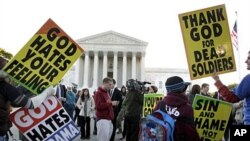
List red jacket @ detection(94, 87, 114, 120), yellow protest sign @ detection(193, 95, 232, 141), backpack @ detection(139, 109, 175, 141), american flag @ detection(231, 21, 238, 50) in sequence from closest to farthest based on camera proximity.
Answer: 1. backpack @ detection(139, 109, 175, 141)
2. yellow protest sign @ detection(193, 95, 232, 141)
3. red jacket @ detection(94, 87, 114, 120)
4. american flag @ detection(231, 21, 238, 50)

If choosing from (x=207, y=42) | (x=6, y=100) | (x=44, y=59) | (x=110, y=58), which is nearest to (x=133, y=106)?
(x=207, y=42)

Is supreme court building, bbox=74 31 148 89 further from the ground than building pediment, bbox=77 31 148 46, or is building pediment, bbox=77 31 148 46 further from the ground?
building pediment, bbox=77 31 148 46

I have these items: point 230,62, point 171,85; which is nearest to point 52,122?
point 171,85

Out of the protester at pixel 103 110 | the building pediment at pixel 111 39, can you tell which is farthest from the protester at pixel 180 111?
the building pediment at pixel 111 39

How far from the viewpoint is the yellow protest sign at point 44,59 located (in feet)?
17.7

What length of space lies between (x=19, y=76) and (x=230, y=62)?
121 inches

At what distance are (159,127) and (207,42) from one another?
230 cm

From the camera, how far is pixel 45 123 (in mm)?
5387

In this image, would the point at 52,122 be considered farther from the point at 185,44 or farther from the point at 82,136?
the point at 82,136

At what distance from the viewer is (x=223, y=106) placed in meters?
6.08

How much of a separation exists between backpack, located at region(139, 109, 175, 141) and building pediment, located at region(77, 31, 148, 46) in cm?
7504

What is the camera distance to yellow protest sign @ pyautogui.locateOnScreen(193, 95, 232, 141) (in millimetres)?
6078

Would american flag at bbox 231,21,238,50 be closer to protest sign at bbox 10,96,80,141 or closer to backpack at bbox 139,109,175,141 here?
protest sign at bbox 10,96,80,141

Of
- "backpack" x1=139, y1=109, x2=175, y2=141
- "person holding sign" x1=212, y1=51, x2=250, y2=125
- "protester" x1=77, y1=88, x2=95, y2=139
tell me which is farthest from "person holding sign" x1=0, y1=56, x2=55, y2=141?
"protester" x1=77, y1=88, x2=95, y2=139
